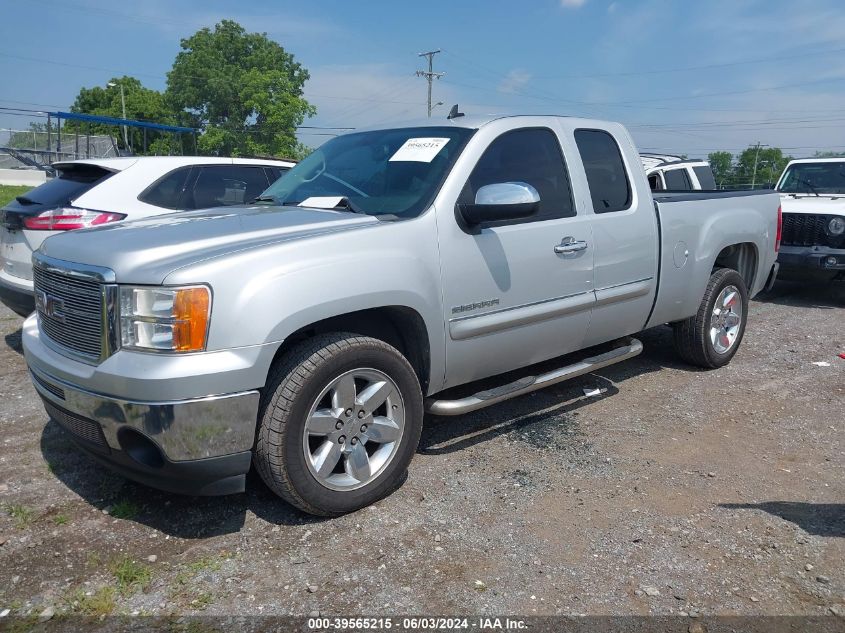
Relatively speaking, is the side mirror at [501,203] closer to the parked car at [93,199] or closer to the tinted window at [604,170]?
the tinted window at [604,170]

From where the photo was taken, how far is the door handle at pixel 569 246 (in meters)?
4.09

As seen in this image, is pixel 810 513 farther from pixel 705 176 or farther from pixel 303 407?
pixel 705 176

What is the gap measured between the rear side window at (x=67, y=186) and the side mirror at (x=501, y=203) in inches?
147

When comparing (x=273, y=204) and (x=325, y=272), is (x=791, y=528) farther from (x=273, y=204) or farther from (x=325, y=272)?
(x=273, y=204)

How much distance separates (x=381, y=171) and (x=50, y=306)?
1846 mm

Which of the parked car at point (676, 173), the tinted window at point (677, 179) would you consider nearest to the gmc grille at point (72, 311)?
the parked car at point (676, 173)

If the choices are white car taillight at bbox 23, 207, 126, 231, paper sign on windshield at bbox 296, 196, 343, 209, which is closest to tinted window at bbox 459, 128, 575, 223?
paper sign on windshield at bbox 296, 196, 343, 209

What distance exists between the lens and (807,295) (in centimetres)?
952

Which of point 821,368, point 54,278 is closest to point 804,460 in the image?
point 821,368

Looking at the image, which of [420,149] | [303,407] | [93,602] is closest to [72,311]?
[303,407]

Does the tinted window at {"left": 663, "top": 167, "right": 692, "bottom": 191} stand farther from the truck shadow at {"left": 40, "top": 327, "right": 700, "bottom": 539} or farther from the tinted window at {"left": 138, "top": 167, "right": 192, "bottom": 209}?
the tinted window at {"left": 138, "top": 167, "right": 192, "bottom": 209}

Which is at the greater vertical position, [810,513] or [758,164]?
[758,164]

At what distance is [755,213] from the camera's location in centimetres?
584

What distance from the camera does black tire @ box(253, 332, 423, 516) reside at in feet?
9.72
